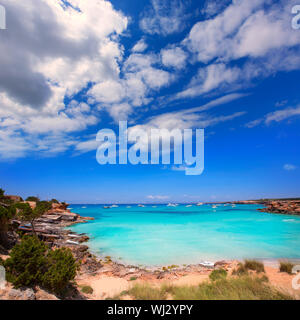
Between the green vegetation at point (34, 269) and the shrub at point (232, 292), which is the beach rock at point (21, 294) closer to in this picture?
the green vegetation at point (34, 269)

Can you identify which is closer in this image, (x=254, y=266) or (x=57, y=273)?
(x=57, y=273)

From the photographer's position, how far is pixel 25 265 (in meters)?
6.15

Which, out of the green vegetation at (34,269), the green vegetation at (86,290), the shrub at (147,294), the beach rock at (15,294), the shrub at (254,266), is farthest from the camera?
the shrub at (254,266)

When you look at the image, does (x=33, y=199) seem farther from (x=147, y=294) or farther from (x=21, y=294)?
(x=147, y=294)

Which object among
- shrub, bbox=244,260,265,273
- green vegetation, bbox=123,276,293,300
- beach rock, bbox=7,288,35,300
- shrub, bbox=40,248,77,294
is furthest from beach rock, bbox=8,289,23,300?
shrub, bbox=244,260,265,273

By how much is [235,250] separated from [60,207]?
44.9 metres

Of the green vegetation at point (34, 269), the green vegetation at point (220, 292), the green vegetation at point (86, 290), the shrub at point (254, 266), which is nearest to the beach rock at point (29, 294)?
the green vegetation at point (34, 269)

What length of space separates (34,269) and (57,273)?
919mm

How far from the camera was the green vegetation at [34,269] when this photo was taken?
5.93 metres

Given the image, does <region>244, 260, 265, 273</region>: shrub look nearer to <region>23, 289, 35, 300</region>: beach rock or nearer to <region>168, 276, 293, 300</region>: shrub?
<region>168, 276, 293, 300</region>: shrub

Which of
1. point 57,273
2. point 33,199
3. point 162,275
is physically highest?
point 33,199

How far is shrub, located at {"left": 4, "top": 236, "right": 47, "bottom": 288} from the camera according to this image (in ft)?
19.1

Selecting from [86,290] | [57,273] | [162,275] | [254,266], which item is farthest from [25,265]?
[254,266]
